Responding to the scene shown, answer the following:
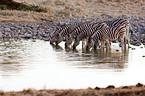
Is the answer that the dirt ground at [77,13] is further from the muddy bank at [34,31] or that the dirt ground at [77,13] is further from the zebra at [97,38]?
the zebra at [97,38]

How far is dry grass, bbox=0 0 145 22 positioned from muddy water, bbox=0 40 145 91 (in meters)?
16.8

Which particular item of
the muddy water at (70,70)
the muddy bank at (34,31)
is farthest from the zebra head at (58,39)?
the muddy water at (70,70)

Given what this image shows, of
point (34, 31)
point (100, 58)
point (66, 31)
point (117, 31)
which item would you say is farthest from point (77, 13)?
point (100, 58)

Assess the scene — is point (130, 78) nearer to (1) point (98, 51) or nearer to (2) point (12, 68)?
Result: (2) point (12, 68)

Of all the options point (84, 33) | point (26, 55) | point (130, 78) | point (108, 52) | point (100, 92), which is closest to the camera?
point (100, 92)

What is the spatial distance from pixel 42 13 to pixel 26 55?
19.4m

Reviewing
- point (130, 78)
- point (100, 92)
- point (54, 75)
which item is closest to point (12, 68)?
point (54, 75)

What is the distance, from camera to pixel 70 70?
9719 millimetres

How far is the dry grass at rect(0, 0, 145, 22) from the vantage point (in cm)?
3048

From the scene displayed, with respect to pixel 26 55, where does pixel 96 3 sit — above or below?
above

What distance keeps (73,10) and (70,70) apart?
25283 millimetres

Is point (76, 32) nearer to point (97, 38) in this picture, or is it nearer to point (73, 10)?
point (97, 38)

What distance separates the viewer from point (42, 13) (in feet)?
106

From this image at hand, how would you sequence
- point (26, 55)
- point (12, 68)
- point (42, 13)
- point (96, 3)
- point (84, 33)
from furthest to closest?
1. point (96, 3)
2. point (42, 13)
3. point (84, 33)
4. point (26, 55)
5. point (12, 68)
